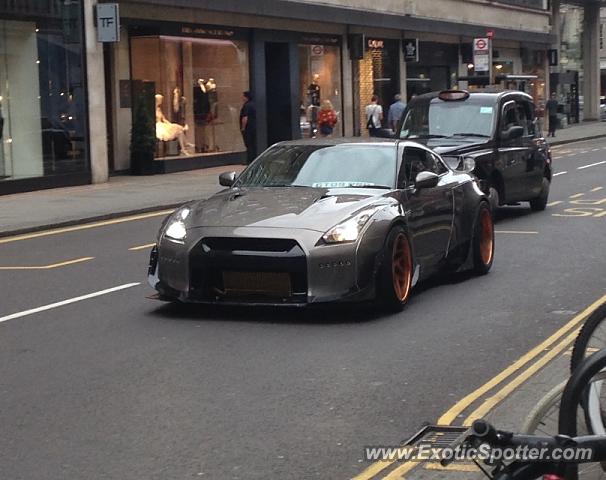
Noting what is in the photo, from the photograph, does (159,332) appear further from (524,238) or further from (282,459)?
(524,238)

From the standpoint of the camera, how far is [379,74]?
40281 mm

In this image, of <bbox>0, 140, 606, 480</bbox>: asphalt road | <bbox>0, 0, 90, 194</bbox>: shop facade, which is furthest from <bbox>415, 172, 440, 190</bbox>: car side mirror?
<bbox>0, 0, 90, 194</bbox>: shop facade

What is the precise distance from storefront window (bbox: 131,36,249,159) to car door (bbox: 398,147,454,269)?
18191 mm

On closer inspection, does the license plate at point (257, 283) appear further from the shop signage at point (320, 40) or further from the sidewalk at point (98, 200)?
the shop signage at point (320, 40)

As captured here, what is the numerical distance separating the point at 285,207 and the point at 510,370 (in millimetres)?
2655

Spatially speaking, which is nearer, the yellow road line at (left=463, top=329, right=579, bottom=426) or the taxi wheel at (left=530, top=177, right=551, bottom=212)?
the yellow road line at (left=463, top=329, right=579, bottom=426)

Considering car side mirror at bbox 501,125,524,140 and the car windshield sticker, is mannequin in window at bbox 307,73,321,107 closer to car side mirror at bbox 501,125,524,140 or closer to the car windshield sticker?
car side mirror at bbox 501,125,524,140

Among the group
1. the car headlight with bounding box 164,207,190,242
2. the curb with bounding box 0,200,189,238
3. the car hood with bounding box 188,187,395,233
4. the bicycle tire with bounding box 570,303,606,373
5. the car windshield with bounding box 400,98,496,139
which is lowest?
the curb with bounding box 0,200,189,238

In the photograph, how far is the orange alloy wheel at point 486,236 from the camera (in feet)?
37.9

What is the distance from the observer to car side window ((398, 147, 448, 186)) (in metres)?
10.4

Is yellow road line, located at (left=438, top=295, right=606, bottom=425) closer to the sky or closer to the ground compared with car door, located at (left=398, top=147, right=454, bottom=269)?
closer to the ground

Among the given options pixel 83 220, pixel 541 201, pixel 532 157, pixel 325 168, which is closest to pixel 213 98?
pixel 83 220

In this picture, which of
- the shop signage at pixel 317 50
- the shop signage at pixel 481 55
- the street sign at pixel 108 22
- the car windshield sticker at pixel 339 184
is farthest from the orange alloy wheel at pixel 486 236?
the shop signage at pixel 481 55

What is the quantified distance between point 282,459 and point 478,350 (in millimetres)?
2835
